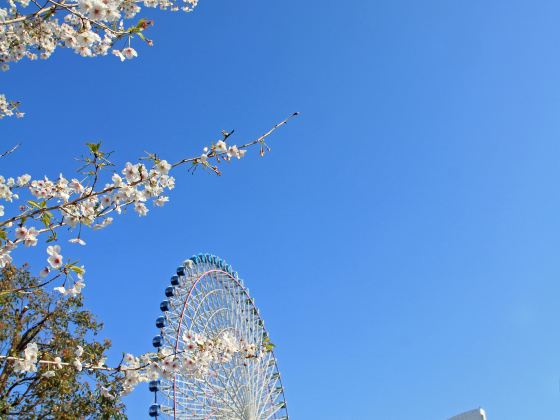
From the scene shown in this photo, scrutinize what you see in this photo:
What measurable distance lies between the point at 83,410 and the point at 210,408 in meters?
9.29

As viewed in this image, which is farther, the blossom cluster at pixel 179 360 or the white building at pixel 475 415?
the white building at pixel 475 415

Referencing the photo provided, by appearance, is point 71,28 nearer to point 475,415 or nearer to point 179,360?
point 179,360

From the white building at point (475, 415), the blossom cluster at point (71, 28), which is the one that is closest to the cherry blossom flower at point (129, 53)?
the blossom cluster at point (71, 28)

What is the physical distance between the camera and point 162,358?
483 cm

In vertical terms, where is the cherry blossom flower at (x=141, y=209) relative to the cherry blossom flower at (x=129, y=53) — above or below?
below

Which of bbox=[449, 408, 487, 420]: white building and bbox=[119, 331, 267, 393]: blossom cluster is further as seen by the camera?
bbox=[449, 408, 487, 420]: white building

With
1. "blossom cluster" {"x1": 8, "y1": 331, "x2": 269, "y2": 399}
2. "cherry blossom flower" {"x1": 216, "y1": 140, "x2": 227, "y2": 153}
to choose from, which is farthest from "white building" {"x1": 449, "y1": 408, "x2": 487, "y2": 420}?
"cherry blossom flower" {"x1": 216, "y1": 140, "x2": 227, "y2": 153}

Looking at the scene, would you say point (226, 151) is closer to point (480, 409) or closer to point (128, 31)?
point (128, 31)

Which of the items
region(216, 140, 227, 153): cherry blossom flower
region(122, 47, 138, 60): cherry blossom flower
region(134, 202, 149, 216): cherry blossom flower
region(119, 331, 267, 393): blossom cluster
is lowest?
region(119, 331, 267, 393): blossom cluster

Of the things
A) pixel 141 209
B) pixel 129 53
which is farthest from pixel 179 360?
pixel 129 53

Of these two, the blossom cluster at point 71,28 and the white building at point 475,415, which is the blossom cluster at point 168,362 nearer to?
the blossom cluster at point 71,28

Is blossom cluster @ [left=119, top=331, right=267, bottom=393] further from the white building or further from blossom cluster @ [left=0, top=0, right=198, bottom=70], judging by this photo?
the white building

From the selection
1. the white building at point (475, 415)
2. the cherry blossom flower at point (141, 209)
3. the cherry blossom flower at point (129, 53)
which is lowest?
the cherry blossom flower at point (141, 209)

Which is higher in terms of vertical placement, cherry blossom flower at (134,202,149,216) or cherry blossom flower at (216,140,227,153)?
cherry blossom flower at (216,140,227,153)
